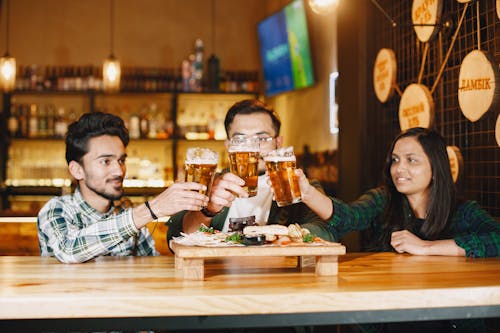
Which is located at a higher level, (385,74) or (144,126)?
(385,74)

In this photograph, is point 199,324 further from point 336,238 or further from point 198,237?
point 336,238

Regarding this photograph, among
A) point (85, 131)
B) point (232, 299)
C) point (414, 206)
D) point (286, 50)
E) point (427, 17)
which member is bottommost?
point (232, 299)

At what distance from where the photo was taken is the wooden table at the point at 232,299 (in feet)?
4.42

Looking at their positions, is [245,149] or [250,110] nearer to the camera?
[245,149]

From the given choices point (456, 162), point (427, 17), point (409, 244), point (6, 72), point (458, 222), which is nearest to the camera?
point (409, 244)

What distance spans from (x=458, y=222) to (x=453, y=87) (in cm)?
129

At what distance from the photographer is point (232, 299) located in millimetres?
1379

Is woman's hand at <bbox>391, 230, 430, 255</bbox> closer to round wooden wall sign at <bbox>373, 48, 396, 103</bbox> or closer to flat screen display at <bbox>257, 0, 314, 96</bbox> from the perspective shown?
round wooden wall sign at <bbox>373, 48, 396, 103</bbox>

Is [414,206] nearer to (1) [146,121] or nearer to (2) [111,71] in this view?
(2) [111,71]

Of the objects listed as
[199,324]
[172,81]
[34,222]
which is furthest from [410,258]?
[172,81]

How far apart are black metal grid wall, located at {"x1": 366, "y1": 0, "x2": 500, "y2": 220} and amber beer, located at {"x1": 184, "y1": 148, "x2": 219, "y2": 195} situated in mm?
1609

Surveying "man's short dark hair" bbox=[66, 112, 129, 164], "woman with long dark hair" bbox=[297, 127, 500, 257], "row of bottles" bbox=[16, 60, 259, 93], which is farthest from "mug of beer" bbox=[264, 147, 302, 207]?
"row of bottles" bbox=[16, 60, 259, 93]

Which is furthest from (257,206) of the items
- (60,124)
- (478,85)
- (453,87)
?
(60,124)

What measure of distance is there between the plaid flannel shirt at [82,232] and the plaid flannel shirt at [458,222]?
0.76m
